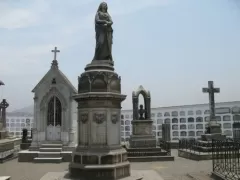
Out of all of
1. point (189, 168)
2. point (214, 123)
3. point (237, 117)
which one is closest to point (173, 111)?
point (237, 117)

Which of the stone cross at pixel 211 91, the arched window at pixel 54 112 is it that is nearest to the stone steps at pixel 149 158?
the arched window at pixel 54 112

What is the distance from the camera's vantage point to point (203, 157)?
724 inches

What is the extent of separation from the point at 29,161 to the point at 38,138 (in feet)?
5.19

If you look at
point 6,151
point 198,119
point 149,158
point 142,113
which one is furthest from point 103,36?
point 198,119

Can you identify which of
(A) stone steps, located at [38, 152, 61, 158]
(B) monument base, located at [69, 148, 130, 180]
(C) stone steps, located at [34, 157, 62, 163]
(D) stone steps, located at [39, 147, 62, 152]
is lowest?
(C) stone steps, located at [34, 157, 62, 163]

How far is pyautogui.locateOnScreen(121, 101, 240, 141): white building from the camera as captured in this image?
5247cm

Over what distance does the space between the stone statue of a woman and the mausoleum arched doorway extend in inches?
405

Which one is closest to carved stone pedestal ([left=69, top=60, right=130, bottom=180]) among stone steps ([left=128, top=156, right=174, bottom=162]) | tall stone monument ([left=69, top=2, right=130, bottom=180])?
tall stone monument ([left=69, top=2, right=130, bottom=180])

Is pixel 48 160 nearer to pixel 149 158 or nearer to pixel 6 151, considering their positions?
pixel 6 151

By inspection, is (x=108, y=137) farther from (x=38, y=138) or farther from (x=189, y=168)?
(x=38, y=138)

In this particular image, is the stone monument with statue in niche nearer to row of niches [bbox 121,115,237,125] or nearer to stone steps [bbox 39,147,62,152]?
stone steps [bbox 39,147,62,152]

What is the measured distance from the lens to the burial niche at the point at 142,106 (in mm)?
21750

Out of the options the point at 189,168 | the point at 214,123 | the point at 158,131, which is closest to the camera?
the point at 189,168

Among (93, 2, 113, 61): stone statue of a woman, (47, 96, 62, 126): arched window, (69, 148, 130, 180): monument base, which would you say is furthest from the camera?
(47, 96, 62, 126): arched window
